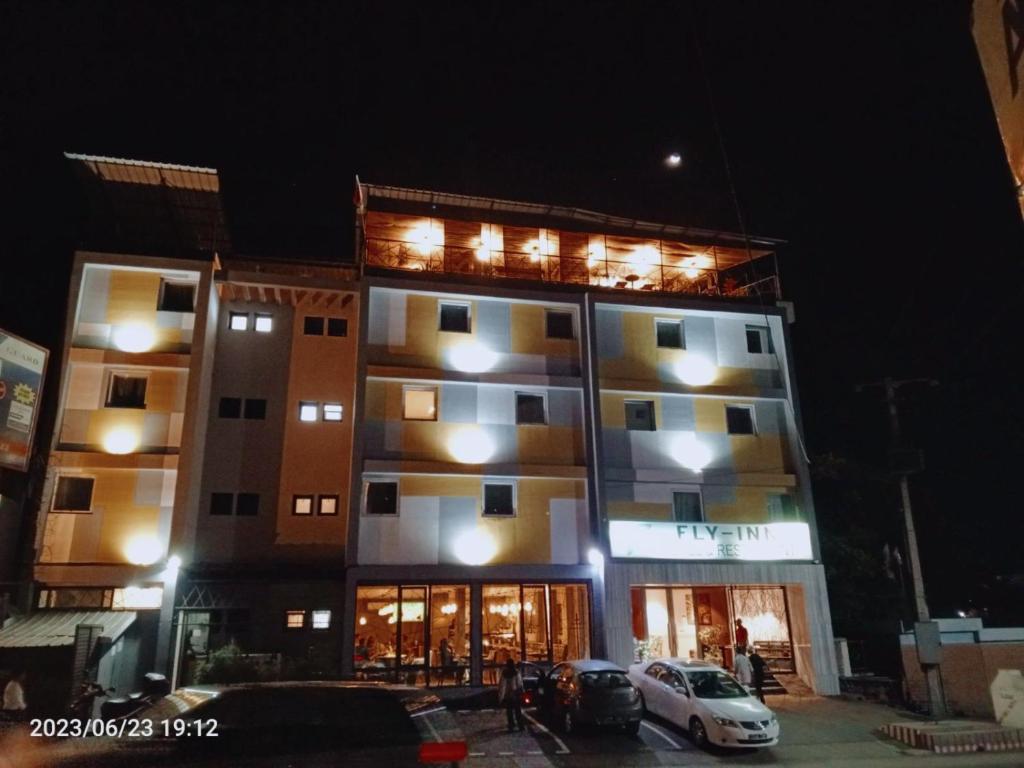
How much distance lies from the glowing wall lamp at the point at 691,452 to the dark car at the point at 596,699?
894 centimetres

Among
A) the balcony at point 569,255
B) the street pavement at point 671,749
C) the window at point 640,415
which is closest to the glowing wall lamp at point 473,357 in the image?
the balcony at point 569,255

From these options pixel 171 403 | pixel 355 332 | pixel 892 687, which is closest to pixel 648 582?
pixel 892 687

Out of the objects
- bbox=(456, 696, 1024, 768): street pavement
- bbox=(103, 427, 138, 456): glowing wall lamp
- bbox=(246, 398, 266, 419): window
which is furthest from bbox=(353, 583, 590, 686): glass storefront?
bbox=(103, 427, 138, 456): glowing wall lamp

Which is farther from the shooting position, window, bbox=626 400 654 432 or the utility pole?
window, bbox=626 400 654 432

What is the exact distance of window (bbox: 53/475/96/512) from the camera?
19.8m

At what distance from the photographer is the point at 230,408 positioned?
2264 centimetres

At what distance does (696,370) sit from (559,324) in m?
5.01

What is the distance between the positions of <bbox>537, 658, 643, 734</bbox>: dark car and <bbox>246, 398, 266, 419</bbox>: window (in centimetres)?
1276

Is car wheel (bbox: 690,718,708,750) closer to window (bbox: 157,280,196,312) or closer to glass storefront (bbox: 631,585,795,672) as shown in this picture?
glass storefront (bbox: 631,585,795,672)

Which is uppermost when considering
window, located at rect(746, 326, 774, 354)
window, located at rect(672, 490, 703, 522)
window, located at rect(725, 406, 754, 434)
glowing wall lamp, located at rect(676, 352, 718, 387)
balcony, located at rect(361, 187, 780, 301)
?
balcony, located at rect(361, 187, 780, 301)

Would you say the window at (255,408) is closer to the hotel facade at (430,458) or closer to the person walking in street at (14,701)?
the hotel facade at (430,458)

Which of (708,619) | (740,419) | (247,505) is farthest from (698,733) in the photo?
(247,505)

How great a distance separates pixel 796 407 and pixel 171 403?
2003cm

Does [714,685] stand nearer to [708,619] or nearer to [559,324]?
[708,619]
